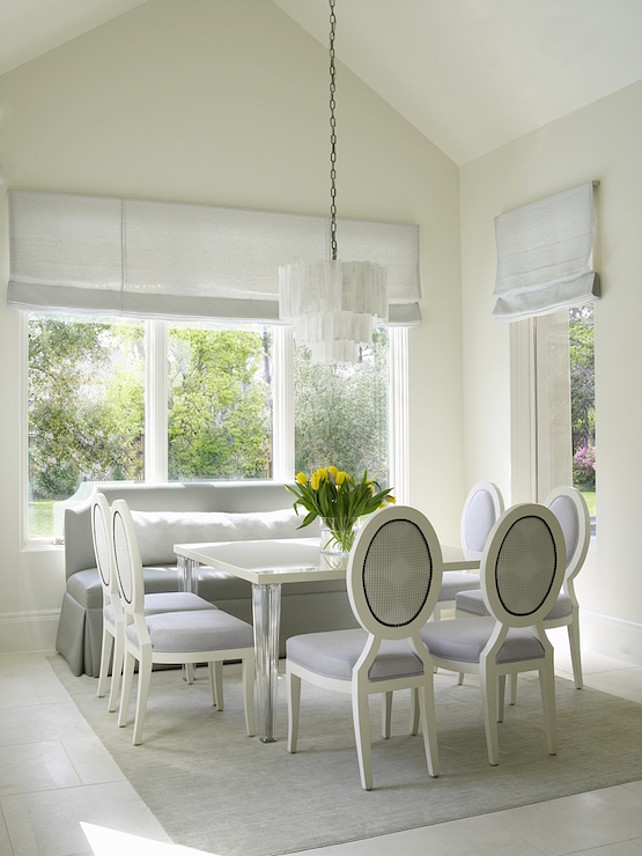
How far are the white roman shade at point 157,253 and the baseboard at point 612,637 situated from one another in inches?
99.5

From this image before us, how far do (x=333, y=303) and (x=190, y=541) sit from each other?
1810mm

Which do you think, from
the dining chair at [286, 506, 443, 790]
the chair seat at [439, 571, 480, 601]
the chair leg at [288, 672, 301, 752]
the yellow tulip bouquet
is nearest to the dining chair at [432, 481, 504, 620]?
the chair seat at [439, 571, 480, 601]

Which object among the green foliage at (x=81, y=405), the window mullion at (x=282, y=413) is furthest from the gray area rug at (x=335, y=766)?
the window mullion at (x=282, y=413)

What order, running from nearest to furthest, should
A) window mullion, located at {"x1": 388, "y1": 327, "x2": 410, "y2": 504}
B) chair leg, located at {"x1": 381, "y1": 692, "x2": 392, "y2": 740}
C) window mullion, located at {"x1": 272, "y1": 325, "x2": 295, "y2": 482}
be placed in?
1. chair leg, located at {"x1": 381, "y1": 692, "x2": 392, "y2": 740}
2. window mullion, located at {"x1": 272, "y1": 325, "x2": 295, "y2": 482}
3. window mullion, located at {"x1": 388, "y1": 327, "x2": 410, "y2": 504}

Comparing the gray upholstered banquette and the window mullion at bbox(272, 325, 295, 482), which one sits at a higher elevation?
the window mullion at bbox(272, 325, 295, 482)

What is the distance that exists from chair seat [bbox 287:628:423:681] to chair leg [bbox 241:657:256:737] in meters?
0.41

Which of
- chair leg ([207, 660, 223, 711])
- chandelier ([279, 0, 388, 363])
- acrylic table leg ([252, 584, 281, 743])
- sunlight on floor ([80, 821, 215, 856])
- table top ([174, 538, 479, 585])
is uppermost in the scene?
chandelier ([279, 0, 388, 363])

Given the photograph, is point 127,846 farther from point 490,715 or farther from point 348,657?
point 490,715

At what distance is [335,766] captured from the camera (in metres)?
3.26

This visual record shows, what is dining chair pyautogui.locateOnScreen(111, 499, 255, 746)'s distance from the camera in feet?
11.7

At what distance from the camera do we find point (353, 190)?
6195 mm

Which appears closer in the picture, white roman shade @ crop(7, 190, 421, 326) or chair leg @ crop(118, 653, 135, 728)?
chair leg @ crop(118, 653, 135, 728)

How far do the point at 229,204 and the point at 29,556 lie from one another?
8.17ft

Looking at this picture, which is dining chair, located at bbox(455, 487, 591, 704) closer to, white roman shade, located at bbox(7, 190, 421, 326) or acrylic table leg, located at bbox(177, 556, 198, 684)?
acrylic table leg, located at bbox(177, 556, 198, 684)
